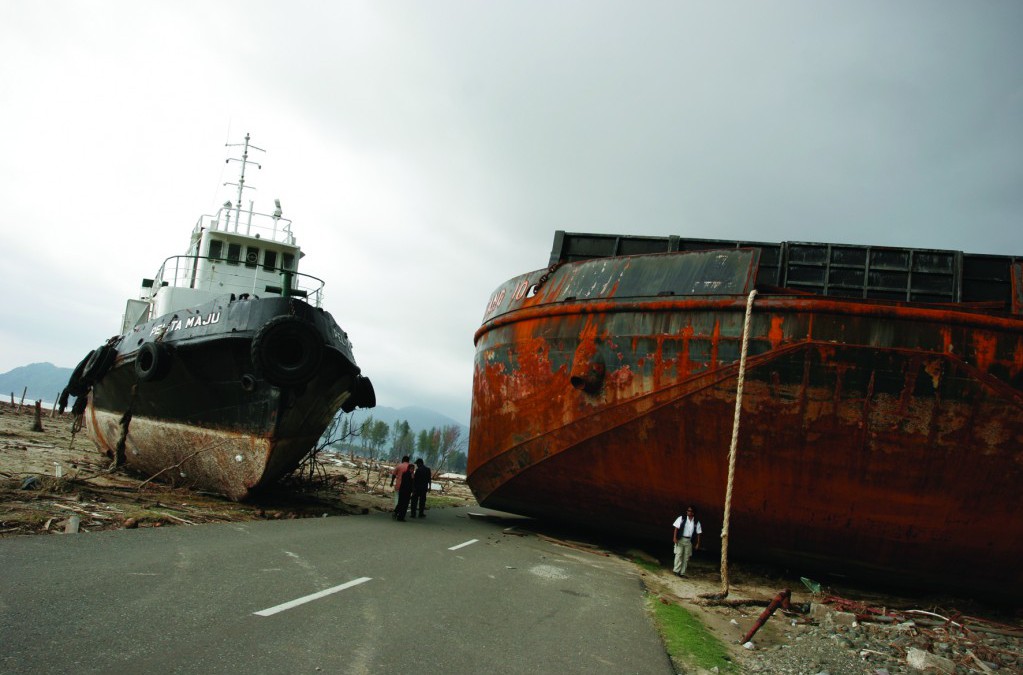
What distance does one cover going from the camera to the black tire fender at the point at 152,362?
1023 cm

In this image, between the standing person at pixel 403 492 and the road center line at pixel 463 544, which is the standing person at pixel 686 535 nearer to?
the road center line at pixel 463 544

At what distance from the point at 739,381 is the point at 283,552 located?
520 cm

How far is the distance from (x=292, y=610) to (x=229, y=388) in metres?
6.69

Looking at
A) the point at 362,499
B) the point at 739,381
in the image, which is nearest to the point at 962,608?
the point at 739,381

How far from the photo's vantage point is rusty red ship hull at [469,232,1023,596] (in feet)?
21.7

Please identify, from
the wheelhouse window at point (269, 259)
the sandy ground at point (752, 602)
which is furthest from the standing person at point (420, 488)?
the wheelhouse window at point (269, 259)

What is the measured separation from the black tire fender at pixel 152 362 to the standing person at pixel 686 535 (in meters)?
8.50

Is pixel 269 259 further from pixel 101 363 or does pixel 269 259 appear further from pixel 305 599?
pixel 305 599

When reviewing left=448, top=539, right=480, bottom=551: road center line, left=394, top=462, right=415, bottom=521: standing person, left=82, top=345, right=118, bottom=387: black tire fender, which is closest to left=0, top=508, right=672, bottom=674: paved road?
left=448, top=539, right=480, bottom=551: road center line

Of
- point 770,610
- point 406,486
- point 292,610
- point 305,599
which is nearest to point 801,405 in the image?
point 770,610

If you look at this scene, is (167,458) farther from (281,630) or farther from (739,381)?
(739,381)

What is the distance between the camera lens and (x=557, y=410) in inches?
344

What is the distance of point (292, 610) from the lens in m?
4.06

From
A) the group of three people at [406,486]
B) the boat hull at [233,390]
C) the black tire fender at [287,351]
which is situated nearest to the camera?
the black tire fender at [287,351]
